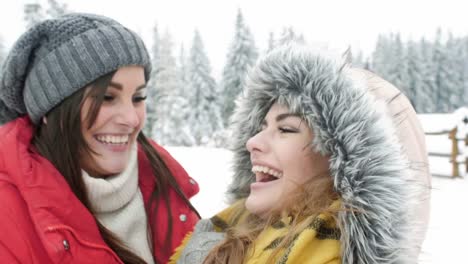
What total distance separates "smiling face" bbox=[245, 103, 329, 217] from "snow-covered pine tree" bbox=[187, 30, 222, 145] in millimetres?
34386

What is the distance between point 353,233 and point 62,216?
55.3 inches

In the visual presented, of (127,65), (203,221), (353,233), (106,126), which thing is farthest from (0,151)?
(353,233)

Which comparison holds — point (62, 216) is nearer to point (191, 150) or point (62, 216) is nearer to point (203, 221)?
point (203, 221)

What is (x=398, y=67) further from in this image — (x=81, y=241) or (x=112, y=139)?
(x=81, y=241)

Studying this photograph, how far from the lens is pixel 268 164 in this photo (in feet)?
5.98

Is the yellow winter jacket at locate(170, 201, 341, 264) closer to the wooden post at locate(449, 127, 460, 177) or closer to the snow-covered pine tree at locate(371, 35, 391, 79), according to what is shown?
the wooden post at locate(449, 127, 460, 177)

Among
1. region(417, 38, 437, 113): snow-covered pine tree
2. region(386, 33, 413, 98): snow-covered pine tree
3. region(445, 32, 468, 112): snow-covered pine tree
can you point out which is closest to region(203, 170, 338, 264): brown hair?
region(386, 33, 413, 98): snow-covered pine tree

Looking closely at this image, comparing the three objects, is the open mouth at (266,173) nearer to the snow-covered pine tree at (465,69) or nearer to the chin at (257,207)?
the chin at (257,207)

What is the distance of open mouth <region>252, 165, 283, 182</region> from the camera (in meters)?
1.83

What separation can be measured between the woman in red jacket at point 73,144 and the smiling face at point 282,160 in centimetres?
85

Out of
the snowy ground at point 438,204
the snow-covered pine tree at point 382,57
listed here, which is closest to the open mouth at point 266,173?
the snowy ground at point 438,204

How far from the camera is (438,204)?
8969mm

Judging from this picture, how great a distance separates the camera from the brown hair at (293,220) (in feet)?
4.92

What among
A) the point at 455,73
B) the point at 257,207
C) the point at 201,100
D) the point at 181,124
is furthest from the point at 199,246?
the point at 455,73
